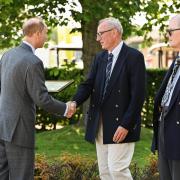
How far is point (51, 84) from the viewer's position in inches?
284

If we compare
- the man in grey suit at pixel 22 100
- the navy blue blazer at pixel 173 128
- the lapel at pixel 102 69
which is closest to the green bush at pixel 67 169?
the man in grey suit at pixel 22 100

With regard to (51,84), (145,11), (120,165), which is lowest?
(120,165)

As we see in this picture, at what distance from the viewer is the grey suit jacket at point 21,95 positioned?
16.4ft

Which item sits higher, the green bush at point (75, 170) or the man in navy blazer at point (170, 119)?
the man in navy blazer at point (170, 119)

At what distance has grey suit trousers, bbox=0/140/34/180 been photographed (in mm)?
5172

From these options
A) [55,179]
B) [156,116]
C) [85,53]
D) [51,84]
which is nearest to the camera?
[156,116]

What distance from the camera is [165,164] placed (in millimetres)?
4652

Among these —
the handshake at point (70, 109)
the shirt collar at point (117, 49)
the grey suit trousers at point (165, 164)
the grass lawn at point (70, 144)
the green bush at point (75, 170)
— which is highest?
the shirt collar at point (117, 49)

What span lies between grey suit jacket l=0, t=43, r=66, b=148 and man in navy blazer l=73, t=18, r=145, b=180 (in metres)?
0.55

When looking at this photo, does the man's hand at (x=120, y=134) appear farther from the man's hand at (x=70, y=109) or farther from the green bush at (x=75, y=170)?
the green bush at (x=75, y=170)

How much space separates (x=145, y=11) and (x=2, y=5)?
2.75 m

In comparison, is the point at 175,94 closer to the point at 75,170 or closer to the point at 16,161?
the point at 16,161

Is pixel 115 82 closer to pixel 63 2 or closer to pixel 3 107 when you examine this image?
pixel 3 107

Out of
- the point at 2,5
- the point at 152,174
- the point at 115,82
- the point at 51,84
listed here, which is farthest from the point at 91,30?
the point at 115,82
